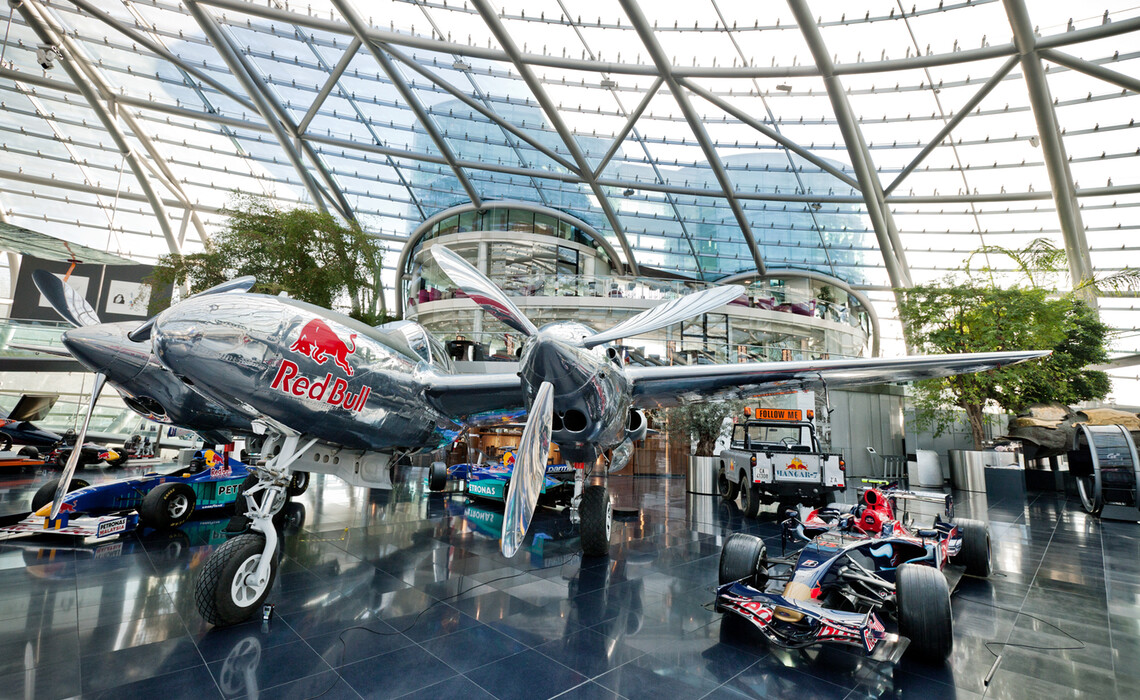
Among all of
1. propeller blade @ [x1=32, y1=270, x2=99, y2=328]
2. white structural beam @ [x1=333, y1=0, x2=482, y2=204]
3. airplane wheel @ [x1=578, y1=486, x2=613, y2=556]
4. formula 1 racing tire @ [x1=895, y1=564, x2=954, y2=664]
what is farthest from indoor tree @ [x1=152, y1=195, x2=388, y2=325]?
formula 1 racing tire @ [x1=895, y1=564, x2=954, y2=664]

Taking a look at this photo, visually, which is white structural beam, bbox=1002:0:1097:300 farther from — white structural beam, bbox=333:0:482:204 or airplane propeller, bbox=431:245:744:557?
white structural beam, bbox=333:0:482:204

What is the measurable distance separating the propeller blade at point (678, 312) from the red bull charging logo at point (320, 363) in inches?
113

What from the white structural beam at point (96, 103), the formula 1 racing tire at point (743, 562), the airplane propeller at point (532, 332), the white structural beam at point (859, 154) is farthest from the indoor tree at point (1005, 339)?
the white structural beam at point (96, 103)

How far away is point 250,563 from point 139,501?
6487mm

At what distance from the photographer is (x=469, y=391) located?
6.78m

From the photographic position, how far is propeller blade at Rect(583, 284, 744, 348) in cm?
589

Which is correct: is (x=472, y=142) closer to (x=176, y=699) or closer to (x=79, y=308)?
(x=79, y=308)

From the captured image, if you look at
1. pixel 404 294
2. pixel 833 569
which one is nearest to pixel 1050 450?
pixel 833 569

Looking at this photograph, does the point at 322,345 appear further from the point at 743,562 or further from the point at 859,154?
the point at 859,154

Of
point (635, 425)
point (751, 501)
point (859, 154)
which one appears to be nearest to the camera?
point (635, 425)

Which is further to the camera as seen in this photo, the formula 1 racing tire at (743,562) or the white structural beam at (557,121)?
the white structural beam at (557,121)

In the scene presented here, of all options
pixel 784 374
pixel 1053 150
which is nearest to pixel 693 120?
pixel 1053 150

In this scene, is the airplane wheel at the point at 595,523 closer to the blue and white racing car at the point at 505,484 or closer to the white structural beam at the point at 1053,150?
the blue and white racing car at the point at 505,484

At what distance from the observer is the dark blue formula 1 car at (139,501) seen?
7.73m
